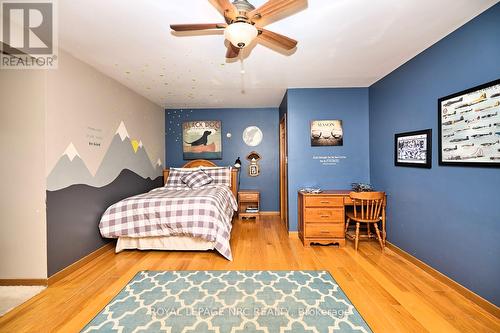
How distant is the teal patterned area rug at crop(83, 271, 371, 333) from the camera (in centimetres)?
168

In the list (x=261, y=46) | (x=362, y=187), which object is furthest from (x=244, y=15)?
(x=362, y=187)

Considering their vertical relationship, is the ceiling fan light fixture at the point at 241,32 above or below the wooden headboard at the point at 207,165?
A: above

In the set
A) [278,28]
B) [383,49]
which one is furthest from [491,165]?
[278,28]

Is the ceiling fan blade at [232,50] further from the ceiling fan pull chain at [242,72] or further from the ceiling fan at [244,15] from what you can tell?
the ceiling fan pull chain at [242,72]

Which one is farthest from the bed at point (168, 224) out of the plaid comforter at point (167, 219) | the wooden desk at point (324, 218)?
the wooden desk at point (324, 218)

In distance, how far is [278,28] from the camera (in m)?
2.05

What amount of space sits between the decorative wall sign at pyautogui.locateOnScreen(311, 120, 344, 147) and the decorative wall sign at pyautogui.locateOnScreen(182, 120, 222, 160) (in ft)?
7.40

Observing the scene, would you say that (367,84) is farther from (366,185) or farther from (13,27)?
(13,27)

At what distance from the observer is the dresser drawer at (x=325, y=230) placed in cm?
322

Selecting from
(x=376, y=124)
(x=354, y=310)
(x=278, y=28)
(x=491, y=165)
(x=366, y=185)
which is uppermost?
(x=278, y=28)

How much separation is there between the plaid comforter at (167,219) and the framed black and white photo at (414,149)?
7.93ft

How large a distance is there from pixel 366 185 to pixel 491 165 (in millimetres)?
1803

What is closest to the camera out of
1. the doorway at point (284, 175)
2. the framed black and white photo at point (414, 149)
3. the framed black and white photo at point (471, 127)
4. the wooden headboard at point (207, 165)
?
the framed black and white photo at point (471, 127)

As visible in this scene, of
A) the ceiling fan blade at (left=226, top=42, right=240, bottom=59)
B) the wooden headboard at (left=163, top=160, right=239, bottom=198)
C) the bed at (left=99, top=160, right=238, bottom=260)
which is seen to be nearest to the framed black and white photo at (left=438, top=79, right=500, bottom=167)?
the ceiling fan blade at (left=226, top=42, right=240, bottom=59)
